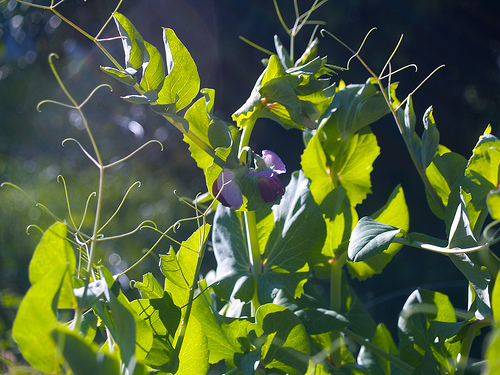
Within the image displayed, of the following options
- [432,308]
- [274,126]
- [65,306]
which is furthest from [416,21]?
[65,306]

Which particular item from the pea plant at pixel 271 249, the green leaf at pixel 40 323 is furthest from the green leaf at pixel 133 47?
the green leaf at pixel 40 323

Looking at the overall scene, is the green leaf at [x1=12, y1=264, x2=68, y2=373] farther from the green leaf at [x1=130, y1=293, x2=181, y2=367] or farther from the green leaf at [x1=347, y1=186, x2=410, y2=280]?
the green leaf at [x1=347, y1=186, x2=410, y2=280]

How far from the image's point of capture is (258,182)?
0.63 feet

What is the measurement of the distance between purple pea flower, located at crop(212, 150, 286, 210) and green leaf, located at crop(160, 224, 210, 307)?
2 centimetres

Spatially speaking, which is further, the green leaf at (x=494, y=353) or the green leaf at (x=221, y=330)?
the green leaf at (x=221, y=330)

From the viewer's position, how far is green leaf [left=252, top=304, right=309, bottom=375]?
0.60 feet

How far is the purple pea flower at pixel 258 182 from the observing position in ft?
0.61

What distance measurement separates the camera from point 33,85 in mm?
1000

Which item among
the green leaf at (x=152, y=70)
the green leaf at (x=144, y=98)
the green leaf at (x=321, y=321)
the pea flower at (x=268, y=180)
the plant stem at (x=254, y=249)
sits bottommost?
the green leaf at (x=321, y=321)

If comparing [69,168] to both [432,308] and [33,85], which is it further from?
[432,308]

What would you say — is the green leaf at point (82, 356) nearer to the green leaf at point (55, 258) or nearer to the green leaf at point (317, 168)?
the green leaf at point (55, 258)

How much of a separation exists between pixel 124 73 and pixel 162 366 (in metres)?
0.11

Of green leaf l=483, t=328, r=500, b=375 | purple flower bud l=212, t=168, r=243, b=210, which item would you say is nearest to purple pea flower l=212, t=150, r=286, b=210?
purple flower bud l=212, t=168, r=243, b=210

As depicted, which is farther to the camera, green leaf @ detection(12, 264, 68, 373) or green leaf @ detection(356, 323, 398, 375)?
green leaf @ detection(356, 323, 398, 375)
